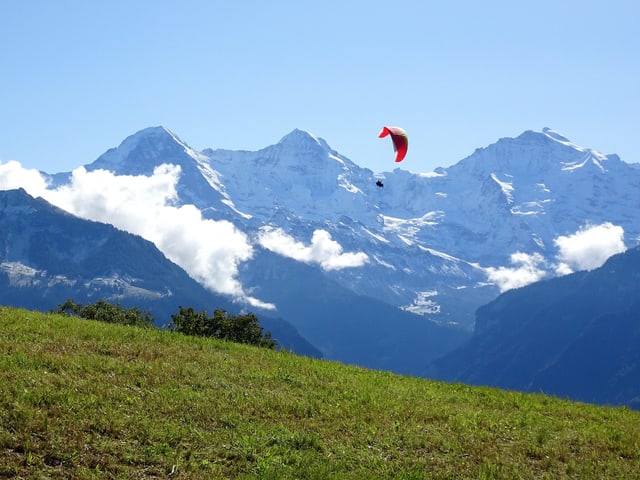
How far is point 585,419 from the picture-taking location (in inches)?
958

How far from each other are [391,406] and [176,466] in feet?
29.2

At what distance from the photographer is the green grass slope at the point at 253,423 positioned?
17281 mm

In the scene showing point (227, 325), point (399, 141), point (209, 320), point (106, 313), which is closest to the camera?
point (399, 141)

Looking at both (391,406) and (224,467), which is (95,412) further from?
(391,406)

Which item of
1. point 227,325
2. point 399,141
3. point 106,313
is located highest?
point 399,141

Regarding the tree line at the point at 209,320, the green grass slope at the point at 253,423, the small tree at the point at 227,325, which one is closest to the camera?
the green grass slope at the point at 253,423

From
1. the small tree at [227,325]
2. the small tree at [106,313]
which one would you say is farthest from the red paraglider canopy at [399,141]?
the small tree at [106,313]

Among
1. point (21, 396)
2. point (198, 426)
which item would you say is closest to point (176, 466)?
point (198, 426)

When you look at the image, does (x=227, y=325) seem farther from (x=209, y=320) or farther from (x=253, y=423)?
(x=253, y=423)

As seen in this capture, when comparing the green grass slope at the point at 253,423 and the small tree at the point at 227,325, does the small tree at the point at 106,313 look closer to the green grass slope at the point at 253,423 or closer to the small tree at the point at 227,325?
the small tree at the point at 227,325

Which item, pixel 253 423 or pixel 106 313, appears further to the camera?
pixel 106 313

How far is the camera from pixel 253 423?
2023 cm

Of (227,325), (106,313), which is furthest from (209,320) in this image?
(106,313)

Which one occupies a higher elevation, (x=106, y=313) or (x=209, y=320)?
(x=209, y=320)
